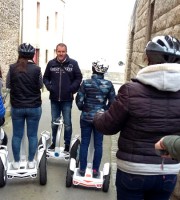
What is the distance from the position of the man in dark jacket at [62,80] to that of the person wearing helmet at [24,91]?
2.15 feet

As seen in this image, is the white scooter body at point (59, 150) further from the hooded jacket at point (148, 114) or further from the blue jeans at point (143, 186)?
the hooded jacket at point (148, 114)

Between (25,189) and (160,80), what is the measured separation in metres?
2.91

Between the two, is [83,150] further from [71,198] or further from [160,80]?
[160,80]

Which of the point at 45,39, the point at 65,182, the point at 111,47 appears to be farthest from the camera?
the point at 111,47

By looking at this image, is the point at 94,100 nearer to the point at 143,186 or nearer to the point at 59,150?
the point at 59,150

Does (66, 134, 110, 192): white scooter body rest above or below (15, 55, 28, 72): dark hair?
below

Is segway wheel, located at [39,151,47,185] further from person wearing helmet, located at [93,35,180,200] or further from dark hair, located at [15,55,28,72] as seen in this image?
person wearing helmet, located at [93,35,180,200]

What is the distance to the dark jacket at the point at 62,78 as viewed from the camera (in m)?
5.25

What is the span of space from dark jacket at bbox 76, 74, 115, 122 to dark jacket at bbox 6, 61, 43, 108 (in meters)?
0.62

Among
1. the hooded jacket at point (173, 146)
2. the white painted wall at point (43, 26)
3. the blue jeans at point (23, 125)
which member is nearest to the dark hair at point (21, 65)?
the blue jeans at point (23, 125)

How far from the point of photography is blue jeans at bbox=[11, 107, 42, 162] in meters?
4.61

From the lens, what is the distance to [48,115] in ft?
34.3

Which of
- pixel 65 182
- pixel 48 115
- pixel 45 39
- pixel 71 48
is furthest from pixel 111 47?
pixel 65 182

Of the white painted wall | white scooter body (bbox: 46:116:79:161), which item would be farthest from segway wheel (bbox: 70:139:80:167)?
the white painted wall
